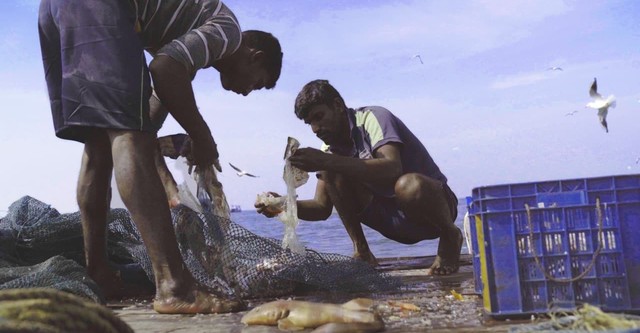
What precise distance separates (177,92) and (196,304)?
106 centimetres

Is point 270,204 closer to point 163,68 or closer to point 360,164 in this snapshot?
point 360,164

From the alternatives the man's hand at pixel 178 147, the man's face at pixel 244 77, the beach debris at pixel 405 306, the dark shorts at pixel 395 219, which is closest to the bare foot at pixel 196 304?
the beach debris at pixel 405 306

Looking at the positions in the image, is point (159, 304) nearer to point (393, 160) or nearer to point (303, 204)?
point (393, 160)

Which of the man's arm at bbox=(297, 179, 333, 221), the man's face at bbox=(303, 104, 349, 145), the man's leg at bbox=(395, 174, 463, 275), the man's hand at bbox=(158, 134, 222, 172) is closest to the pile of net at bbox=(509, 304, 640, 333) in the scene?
the man's hand at bbox=(158, 134, 222, 172)

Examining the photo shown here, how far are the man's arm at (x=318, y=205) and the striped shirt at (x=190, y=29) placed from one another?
99.6 inches

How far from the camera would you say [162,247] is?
3.17 m

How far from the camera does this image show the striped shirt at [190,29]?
3432 millimetres

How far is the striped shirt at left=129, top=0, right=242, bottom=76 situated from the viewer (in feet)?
11.3

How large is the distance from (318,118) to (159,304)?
2541 mm

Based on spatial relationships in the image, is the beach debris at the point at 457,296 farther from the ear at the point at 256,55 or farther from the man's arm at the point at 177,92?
the ear at the point at 256,55

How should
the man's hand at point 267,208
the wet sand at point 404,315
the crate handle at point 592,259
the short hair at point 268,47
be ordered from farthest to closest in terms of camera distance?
the man's hand at point 267,208
the short hair at point 268,47
the wet sand at point 404,315
the crate handle at point 592,259

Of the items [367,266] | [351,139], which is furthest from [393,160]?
[367,266]

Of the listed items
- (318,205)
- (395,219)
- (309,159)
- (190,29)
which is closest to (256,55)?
(190,29)

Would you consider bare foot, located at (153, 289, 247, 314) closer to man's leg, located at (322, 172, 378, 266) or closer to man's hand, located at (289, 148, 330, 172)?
man's hand, located at (289, 148, 330, 172)
